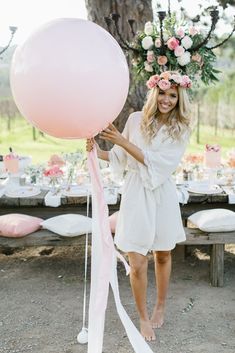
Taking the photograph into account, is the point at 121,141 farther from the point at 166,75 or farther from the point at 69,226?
the point at 69,226

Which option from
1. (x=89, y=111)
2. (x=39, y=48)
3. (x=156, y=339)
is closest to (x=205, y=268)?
(x=156, y=339)

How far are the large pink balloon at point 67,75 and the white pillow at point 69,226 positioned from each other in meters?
1.40

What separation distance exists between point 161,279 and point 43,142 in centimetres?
801

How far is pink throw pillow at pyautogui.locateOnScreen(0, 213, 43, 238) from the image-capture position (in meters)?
3.41

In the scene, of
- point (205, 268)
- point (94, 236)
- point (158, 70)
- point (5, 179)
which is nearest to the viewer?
point (94, 236)

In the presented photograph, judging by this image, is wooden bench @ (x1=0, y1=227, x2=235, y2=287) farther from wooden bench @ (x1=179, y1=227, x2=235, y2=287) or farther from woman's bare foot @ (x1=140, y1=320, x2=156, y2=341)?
woman's bare foot @ (x1=140, y1=320, x2=156, y2=341)

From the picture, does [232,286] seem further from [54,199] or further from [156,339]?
[54,199]

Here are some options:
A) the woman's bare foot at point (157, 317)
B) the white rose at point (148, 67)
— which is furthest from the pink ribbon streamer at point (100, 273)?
the white rose at point (148, 67)

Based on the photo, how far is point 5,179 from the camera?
4.19 m

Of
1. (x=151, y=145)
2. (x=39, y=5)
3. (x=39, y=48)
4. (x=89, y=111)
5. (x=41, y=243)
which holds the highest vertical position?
(x=39, y=5)

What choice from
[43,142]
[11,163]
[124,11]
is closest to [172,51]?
[11,163]

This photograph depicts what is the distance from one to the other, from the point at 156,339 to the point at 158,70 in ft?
5.11

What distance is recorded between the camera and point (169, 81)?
2.64 meters

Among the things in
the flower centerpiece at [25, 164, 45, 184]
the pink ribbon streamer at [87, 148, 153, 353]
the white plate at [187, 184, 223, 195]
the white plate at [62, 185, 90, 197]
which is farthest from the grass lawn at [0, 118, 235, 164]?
the pink ribbon streamer at [87, 148, 153, 353]
